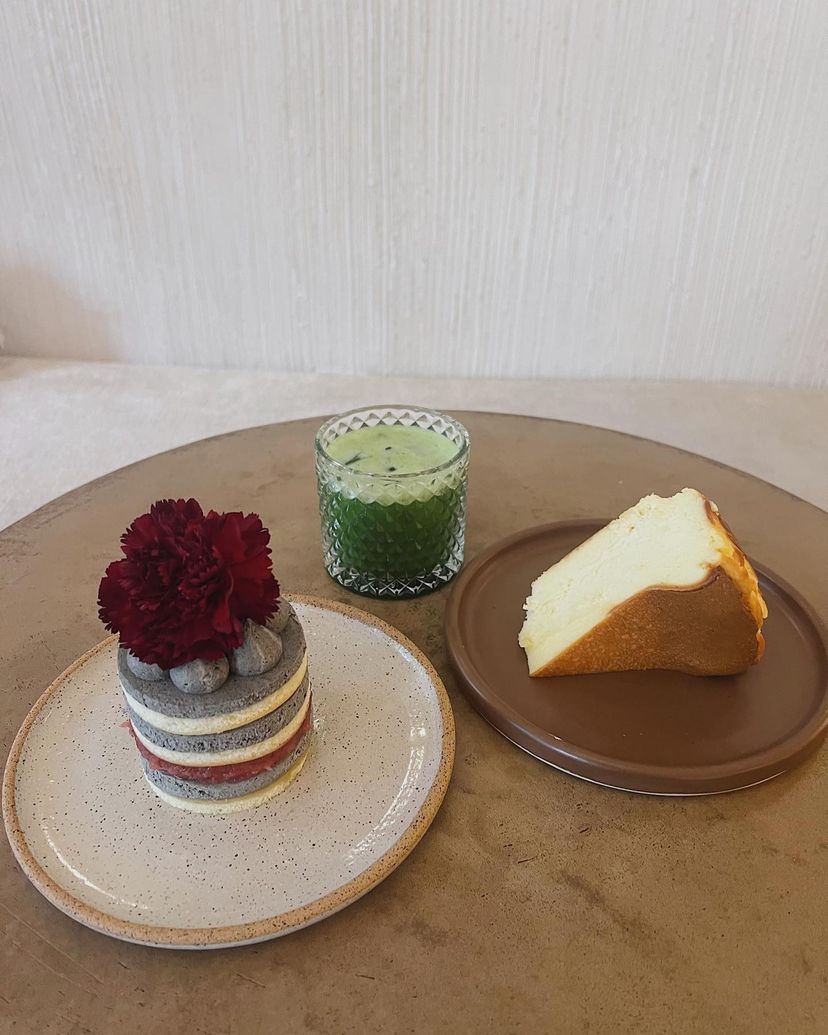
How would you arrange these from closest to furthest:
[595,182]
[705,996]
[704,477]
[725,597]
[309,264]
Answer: [705,996] < [725,597] < [704,477] < [595,182] < [309,264]

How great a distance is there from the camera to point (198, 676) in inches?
24.5

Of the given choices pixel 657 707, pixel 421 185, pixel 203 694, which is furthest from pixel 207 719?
pixel 421 185

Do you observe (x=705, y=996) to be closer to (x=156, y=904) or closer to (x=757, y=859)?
(x=757, y=859)

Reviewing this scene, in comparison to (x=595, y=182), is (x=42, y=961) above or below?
below

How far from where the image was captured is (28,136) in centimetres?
169

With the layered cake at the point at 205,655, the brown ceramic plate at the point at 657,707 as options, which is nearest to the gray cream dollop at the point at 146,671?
the layered cake at the point at 205,655

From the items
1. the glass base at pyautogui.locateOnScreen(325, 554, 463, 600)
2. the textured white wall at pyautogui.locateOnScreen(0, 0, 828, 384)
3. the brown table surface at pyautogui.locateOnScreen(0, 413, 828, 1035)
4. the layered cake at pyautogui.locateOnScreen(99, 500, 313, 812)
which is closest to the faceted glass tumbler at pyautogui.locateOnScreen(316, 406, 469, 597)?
the glass base at pyautogui.locateOnScreen(325, 554, 463, 600)

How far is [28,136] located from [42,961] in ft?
5.27

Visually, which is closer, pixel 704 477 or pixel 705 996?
pixel 705 996

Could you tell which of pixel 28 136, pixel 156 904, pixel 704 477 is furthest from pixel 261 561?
pixel 28 136

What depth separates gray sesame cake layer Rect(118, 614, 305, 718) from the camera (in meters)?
0.63

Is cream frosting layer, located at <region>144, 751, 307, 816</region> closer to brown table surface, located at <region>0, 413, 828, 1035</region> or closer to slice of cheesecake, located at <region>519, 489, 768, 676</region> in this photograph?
brown table surface, located at <region>0, 413, 828, 1035</region>

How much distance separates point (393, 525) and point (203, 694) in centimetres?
34

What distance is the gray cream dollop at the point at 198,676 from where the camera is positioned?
0.62 metres
